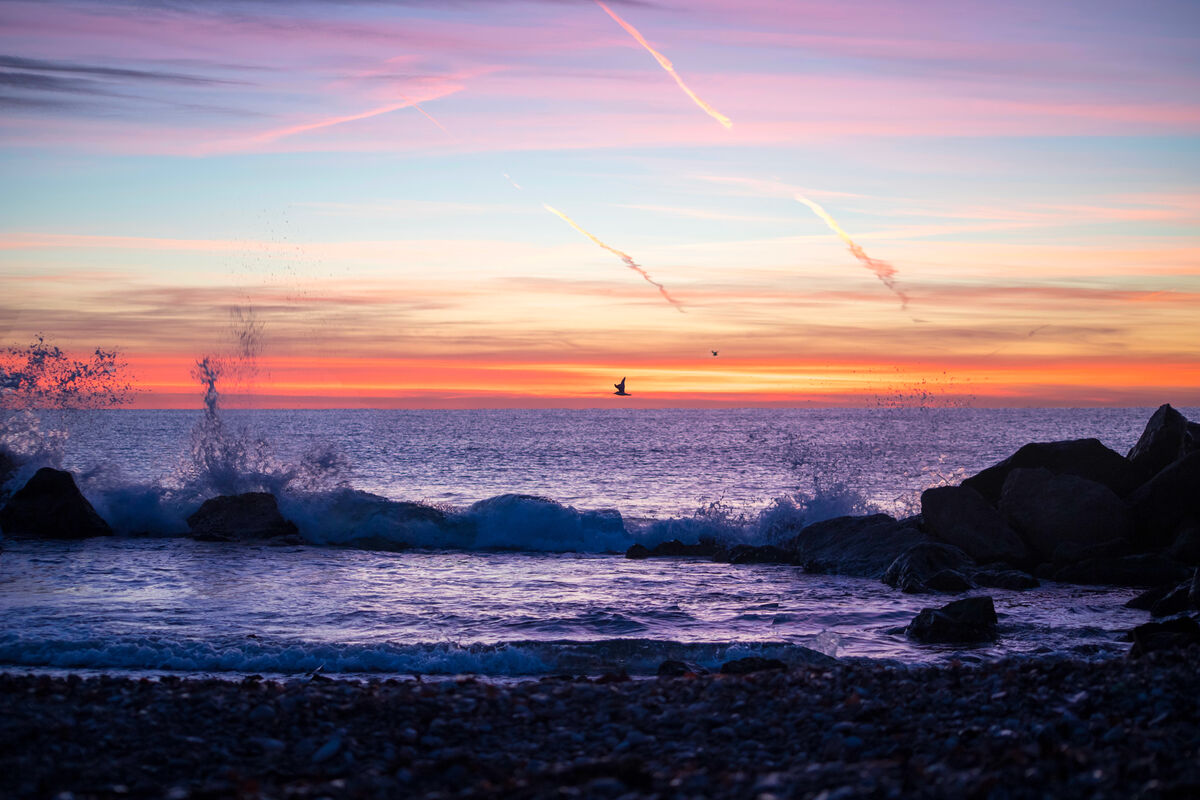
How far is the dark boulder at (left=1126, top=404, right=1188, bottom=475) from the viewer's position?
2209cm

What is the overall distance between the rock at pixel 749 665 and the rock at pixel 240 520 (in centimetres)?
1771

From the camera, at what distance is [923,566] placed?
1866 centimetres

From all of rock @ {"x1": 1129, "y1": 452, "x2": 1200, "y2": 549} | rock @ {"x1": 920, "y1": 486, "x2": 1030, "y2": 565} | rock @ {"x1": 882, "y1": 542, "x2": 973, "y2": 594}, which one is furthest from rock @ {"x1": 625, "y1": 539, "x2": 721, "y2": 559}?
rock @ {"x1": 1129, "y1": 452, "x2": 1200, "y2": 549}

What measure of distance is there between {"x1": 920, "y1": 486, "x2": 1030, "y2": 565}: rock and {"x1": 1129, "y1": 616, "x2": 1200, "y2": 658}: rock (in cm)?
802

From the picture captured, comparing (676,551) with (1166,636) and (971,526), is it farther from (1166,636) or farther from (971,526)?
(1166,636)

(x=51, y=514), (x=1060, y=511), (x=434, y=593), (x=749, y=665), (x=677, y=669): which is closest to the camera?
(x=749, y=665)

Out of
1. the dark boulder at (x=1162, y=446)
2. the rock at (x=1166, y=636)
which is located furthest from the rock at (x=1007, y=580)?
the dark boulder at (x=1162, y=446)

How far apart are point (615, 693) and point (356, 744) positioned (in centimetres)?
292

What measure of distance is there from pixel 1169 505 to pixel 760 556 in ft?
30.6

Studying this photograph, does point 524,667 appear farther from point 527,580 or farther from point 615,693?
point 527,580

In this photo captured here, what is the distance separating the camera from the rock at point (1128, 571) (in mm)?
18062

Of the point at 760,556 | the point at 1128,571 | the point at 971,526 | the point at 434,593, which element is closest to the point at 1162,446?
the point at 1128,571

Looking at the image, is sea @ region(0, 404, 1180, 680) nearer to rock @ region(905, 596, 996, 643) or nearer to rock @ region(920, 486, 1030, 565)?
rock @ region(905, 596, 996, 643)

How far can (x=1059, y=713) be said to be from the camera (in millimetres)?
7957
